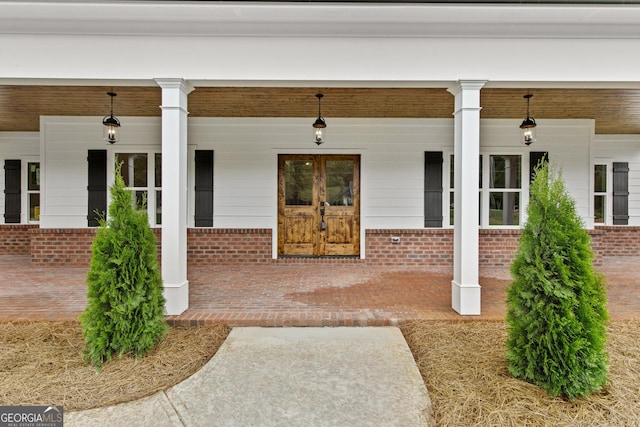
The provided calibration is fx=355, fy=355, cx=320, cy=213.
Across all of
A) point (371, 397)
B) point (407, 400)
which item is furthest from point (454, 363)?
point (371, 397)

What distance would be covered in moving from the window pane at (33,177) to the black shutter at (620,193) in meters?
12.1

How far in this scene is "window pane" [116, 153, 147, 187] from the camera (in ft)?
21.3

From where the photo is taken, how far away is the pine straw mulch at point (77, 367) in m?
2.24

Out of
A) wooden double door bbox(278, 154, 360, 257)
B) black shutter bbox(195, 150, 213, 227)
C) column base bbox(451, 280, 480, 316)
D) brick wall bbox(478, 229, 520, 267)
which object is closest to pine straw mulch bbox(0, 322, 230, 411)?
column base bbox(451, 280, 480, 316)

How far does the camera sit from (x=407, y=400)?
221 cm

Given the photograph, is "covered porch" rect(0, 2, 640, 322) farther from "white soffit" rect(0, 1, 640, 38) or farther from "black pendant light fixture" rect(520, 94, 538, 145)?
"black pendant light fixture" rect(520, 94, 538, 145)

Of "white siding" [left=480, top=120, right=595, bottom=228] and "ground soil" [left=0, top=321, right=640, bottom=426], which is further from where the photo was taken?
"white siding" [left=480, top=120, right=595, bottom=228]

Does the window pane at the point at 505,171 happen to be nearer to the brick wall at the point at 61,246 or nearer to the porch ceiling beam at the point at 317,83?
the porch ceiling beam at the point at 317,83

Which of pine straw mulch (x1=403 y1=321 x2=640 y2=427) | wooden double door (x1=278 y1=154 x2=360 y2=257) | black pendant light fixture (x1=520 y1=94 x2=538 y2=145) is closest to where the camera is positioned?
pine straw mulch (x1=403 y1=321 x2=640 y2=427)

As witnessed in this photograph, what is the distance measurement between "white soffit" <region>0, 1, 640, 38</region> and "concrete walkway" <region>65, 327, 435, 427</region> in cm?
294

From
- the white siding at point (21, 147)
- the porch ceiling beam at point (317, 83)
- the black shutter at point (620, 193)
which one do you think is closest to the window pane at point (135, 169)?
the white siding at point (21, 147)

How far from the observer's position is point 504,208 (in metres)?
6.55

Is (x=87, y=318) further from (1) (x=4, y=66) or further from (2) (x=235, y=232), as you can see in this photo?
(2) (x=235, y=232)

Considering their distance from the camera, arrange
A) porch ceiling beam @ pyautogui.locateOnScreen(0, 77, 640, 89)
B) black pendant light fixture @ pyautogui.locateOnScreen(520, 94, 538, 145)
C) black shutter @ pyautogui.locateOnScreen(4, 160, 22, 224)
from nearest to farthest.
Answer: porch ceiling beam @ pyautogui.locateOnScreen(0, 77, 640, 89) → black pendant light fixture @ pyautogui.locateOnScreen(520, 94, 538, 145) → black shutter @ pyautogui.locateOnScreen(4, 160, 22, 224)
